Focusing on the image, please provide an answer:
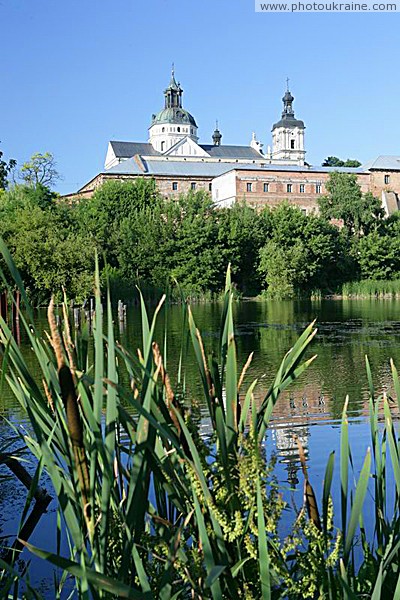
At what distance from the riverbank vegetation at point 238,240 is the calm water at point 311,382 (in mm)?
19936

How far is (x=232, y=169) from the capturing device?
61.8 m

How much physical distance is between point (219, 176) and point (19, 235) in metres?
37.6

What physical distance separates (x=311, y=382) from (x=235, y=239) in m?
36.4

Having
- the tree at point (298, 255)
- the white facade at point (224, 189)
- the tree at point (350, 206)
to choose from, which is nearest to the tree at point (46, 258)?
the tree at point (298, 255)

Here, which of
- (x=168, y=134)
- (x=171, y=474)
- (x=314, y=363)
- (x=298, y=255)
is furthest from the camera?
(x=168, y=134)

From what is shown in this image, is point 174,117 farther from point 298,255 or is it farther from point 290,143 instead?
point 298,255

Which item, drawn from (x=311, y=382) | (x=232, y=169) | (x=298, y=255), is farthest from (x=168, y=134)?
(x=311, y=382)

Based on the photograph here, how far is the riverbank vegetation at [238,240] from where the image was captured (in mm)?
45656

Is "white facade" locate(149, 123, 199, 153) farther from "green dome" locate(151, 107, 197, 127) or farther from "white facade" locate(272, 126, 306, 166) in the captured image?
"white facade" locate(272, 126, 306, 166)

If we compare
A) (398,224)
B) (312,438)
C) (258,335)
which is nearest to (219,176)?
(398,224)

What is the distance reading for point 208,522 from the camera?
5.57ft

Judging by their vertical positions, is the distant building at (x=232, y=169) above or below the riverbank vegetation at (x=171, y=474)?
above

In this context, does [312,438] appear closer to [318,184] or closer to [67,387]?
[67,387]

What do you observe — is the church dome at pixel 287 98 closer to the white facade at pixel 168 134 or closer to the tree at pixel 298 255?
the white facade at pixel 168 134
